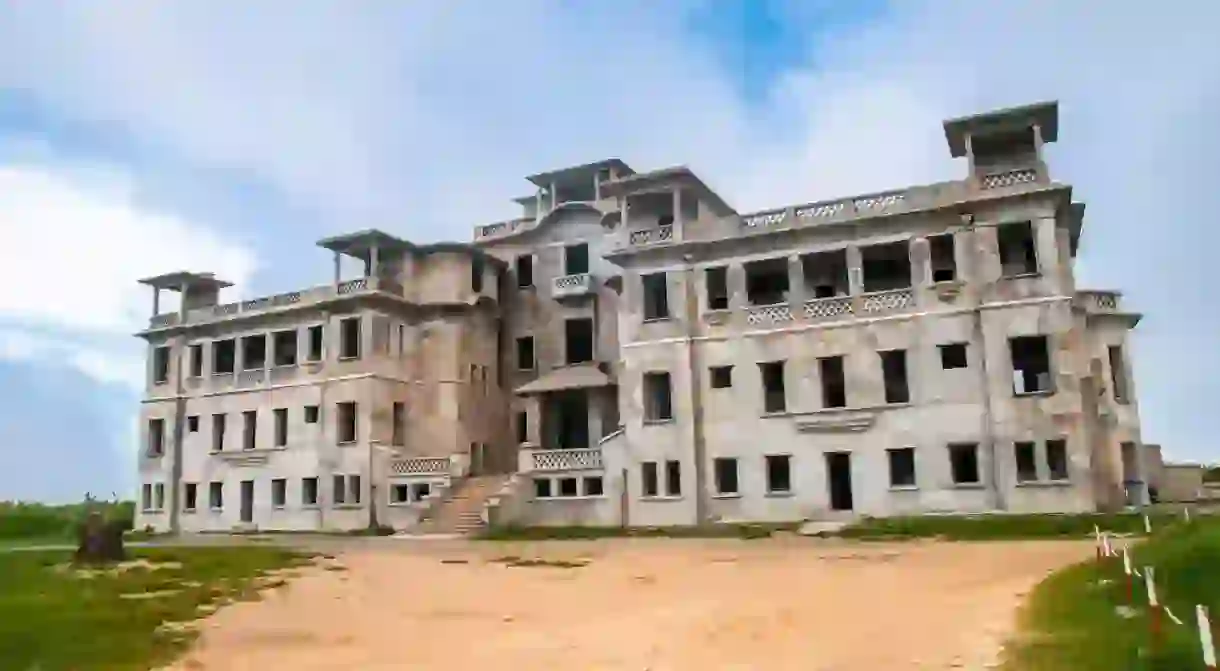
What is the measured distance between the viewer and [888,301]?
3291 cm

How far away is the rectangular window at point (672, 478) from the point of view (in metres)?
35.2

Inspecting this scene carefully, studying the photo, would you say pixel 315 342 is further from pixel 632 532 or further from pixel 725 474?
pixel 725 474

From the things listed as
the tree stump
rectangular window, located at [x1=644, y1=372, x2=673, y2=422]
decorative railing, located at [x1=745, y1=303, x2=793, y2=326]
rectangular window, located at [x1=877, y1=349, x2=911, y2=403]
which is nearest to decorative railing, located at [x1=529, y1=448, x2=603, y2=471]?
rectangular window, located at [x1=644, y1=372, x2=673, y2=422]

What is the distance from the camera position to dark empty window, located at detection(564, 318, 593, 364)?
45438mm

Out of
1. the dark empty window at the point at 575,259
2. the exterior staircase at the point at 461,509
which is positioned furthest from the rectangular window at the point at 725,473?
the dark empty window at the point at 575,259

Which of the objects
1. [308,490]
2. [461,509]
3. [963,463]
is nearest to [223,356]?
[308,490]

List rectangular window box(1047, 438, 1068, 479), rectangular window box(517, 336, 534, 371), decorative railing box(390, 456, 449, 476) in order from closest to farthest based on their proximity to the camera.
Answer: rectangular window box(1047, 438, 1068, 479) → decorative railing box(390, 456, 449, 476) → rectangular window box(517, 336, 534, 371)

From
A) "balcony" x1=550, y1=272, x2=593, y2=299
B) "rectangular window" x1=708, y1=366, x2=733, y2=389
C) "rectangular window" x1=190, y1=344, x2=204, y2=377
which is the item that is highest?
"balcony" x1=550, y1=272, x2=593, y2=299

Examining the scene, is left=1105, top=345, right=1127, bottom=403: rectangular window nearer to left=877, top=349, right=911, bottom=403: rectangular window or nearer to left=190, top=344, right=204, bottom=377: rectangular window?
left=877, top=349, right=911, bottom=403: rectangular window

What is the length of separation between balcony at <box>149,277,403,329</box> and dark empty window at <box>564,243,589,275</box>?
318 inches

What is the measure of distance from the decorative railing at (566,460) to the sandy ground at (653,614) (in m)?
13.1

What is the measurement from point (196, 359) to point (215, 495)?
7.23 metres

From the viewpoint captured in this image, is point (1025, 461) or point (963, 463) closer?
point (1025, 461)

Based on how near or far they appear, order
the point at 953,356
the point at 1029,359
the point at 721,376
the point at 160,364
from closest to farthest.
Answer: the point at 953,356, the point at 1029,359, the point at 721,376, the point at 160,364
